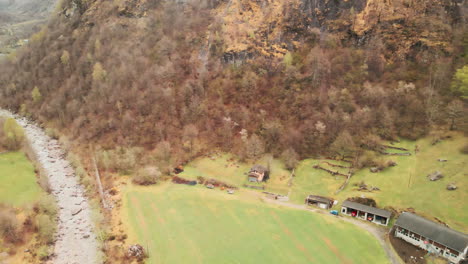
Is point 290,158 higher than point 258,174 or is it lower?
higher

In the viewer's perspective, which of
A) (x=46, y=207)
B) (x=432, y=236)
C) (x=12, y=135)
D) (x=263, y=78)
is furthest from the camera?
(x=263, y=78)

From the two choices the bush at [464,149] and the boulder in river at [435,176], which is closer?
the boulder in river at [435,176]

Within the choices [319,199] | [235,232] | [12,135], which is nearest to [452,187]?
[319,199]

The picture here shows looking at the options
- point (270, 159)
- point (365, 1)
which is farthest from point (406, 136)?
point (365, 1)

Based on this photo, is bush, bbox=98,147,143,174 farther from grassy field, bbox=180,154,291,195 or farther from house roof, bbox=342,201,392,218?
house roof, bbox=342,201,392,218

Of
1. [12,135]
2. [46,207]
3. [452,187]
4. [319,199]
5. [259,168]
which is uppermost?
[452,187]

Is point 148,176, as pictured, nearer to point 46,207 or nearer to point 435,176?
point 46,207

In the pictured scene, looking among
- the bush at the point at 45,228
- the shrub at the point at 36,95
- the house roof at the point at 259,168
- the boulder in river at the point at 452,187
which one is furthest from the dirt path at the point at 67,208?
the boulder in river at the point at 452,187

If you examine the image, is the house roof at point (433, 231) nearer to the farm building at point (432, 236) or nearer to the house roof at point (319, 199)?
the farm building at point (432, 236)
